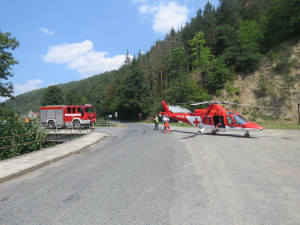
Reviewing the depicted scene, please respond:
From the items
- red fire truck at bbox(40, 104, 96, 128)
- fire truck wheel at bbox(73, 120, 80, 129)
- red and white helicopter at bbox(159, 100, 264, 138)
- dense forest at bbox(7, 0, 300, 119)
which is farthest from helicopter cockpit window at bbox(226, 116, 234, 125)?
dense forest at bbox(7, 0, 300, 119)

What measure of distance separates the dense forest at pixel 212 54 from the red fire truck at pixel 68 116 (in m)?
22.5

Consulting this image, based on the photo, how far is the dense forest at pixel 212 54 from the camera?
3914 centimetres

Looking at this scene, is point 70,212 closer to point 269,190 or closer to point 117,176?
point 117,176

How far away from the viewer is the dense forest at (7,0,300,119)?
1541 inches

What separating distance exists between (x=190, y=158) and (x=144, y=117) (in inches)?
1908

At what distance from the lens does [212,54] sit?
4878 cm

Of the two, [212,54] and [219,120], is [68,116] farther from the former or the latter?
[212,54]

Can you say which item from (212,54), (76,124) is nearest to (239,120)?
(76,124)

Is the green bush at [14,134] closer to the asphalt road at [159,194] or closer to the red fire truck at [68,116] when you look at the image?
the red fire truck at [68,116]

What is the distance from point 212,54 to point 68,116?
3736 centimetres

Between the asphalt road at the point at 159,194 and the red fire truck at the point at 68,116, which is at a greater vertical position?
the red fire truck at the point at 68,116

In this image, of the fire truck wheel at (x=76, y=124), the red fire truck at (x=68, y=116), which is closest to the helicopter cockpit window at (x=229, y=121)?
the red fire truck at (x=68, y=116)

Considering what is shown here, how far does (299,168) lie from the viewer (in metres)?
6.16

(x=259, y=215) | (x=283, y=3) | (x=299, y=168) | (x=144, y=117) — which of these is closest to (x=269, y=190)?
(x=259, y=215)
